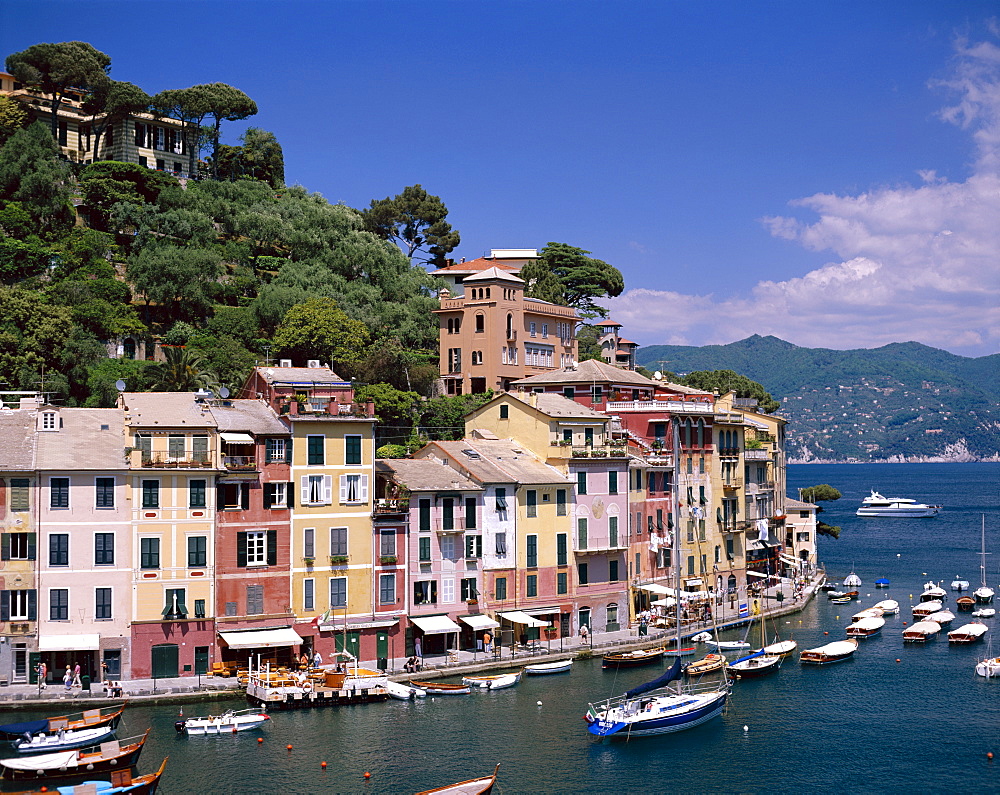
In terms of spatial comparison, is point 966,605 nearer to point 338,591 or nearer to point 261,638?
point 338,591

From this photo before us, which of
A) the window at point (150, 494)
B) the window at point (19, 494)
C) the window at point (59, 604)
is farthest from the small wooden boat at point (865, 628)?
the window at point (19, 494)

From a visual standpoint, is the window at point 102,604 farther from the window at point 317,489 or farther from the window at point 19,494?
the window at point 317,489

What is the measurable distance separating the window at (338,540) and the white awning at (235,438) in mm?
7263

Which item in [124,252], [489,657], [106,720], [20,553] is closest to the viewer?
[106,720]

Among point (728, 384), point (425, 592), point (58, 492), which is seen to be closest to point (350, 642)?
point (425, 592)

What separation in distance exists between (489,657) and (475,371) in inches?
1909

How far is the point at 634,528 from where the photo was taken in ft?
279

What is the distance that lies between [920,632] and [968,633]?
3547 mm

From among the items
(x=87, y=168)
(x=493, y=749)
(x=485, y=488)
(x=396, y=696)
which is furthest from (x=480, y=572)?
(x=87, y=168)

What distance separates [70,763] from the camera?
5009 centimetres

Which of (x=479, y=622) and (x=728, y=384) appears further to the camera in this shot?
(x=728, y=384)

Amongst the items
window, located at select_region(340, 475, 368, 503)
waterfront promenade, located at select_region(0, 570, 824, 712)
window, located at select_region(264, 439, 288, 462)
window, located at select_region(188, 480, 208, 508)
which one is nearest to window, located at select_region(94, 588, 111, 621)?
waterfront promenade, located at select_region(0, 570, 824, 712)

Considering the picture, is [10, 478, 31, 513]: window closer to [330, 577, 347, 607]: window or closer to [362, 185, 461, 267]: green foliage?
[330, 577, 347, 607]: window

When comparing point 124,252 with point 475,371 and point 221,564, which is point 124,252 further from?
point 221,564
